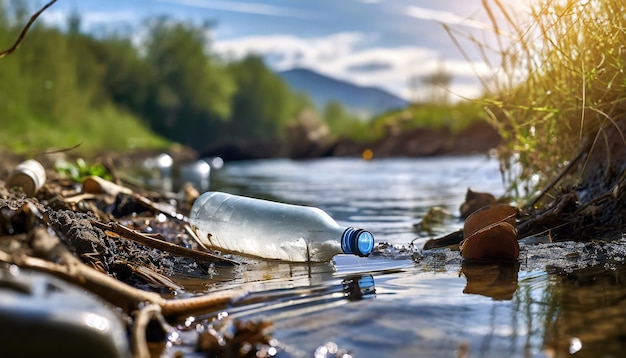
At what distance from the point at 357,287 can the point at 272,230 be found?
0.74m

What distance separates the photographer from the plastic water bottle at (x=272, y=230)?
8.43 feet

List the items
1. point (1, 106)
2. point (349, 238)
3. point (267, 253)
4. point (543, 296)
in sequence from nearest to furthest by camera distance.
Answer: point (543, 296) < point (349, 238) < point (267, 253) < point (1, 106)

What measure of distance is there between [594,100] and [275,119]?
200 ft

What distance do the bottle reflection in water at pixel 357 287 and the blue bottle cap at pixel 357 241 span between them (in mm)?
90

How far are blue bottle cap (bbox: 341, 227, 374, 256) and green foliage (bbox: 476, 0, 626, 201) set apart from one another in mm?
942

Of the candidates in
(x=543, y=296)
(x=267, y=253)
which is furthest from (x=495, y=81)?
(x=543, y=296)

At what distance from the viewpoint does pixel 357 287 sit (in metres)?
2.09

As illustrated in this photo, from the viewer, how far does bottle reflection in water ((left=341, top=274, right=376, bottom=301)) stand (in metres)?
1.96

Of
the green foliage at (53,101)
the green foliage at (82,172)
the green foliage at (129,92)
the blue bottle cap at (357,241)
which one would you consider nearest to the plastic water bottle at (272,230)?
the blue bottle cap at (357,241)

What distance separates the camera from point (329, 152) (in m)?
34.2

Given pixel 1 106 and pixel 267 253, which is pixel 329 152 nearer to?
pixel 1 106

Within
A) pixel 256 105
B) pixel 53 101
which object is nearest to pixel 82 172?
pixel 53 101

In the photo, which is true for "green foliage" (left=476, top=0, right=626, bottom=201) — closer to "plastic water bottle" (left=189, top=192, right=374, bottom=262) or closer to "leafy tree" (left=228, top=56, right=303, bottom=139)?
"plastic water bottle" (left=189, top=192, right=374, bottom=262)

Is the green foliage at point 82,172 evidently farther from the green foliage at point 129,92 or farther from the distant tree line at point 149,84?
the distant tree line at point 149,84
